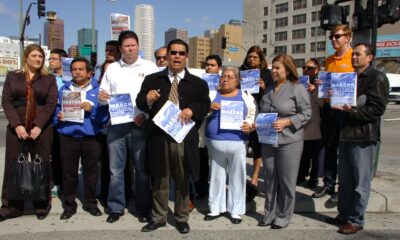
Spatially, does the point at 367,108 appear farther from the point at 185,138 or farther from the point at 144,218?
the point at 144,218

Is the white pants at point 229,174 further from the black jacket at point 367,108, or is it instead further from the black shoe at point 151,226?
the black jacket at point 367,108

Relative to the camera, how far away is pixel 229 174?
4.98m

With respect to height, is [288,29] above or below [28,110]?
above

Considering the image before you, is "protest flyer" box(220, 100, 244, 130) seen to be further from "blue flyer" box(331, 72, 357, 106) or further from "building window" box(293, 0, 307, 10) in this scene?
"building window" box(293, 0, 307, 10)

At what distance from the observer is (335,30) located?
206 inches

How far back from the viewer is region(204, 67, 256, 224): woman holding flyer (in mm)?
4746

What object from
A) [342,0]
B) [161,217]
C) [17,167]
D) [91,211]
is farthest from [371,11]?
[17,167]

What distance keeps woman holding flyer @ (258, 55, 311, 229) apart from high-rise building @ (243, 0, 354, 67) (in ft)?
238

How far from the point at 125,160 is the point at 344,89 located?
2.78m

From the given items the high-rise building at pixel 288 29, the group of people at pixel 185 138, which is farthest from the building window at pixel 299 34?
the group of people at pixel 185 138

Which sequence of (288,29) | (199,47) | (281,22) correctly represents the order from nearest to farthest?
1. (288,29)
2. (281,22)
3. (199,47)

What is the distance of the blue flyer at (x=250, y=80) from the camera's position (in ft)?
17.6

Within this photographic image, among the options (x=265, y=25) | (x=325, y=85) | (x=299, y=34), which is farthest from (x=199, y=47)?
(x=325, y=85)

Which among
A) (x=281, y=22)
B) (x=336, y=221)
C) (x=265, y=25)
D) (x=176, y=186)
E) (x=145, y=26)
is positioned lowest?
(x=336, y=221)
